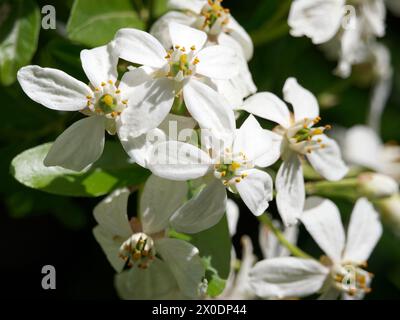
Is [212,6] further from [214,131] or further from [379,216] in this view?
[379,216]

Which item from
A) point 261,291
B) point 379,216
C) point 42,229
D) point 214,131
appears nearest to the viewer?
Result: point 214,131

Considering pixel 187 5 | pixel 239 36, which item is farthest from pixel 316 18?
pixel 187 5

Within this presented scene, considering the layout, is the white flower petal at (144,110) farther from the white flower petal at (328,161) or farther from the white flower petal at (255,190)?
the white flower petal at (328,161)

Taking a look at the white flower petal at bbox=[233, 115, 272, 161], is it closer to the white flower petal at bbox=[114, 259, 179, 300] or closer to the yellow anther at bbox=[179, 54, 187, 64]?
the yellow anther at bbox=[179, 54, 187, 64]

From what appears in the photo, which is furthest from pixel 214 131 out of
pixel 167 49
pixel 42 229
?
pixel 42 229

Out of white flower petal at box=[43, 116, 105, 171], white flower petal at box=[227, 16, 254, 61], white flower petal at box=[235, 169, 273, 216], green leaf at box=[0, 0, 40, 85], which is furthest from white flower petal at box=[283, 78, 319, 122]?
green leaf at box=[0, 0, 40, 85]

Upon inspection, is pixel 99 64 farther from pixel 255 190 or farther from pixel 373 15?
pixel 373 15

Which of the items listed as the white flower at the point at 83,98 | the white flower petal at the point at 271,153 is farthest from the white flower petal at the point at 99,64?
the white flower petal at the point at 271,153
